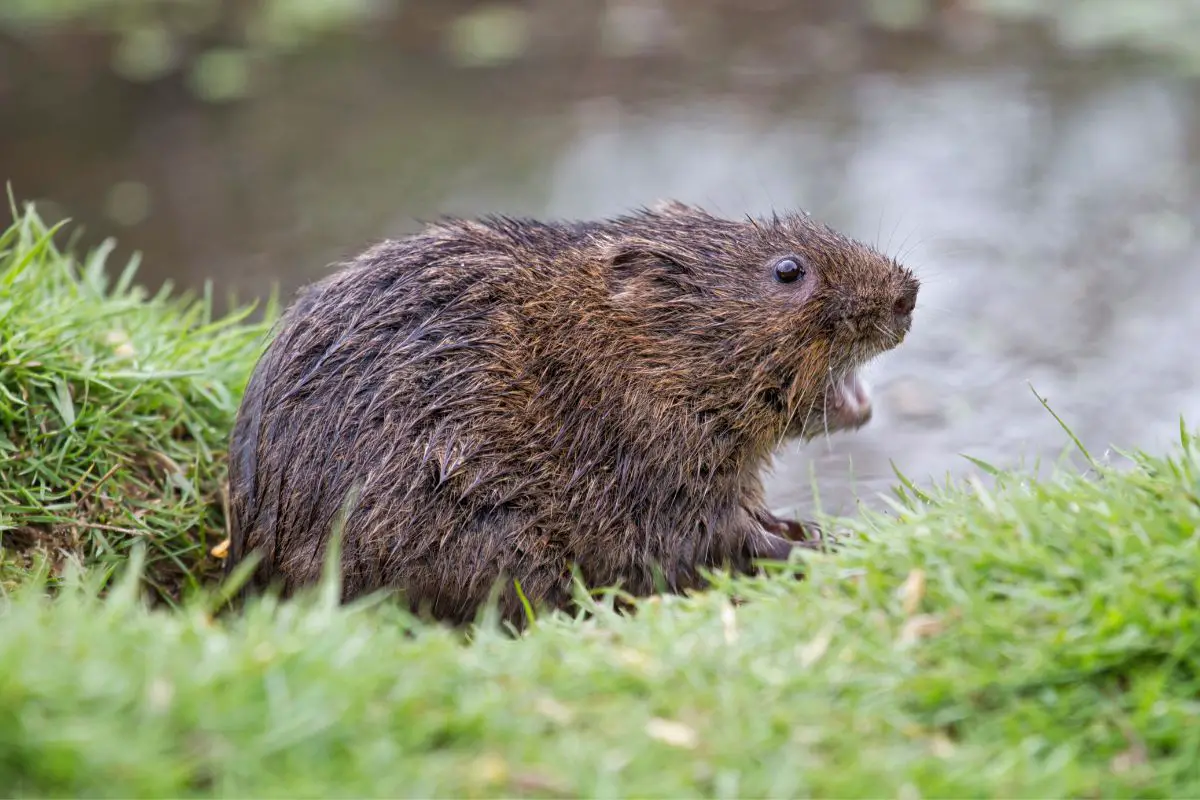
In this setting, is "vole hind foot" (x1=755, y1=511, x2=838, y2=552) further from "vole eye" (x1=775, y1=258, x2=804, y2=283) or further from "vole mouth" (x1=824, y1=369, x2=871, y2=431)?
"vole eye" (x1=775, y1=258, x2=804, y2=283)

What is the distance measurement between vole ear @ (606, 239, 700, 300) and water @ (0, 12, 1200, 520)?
1.72 meters

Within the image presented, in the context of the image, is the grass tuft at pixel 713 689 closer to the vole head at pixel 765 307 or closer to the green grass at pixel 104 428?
the vole head at pixel 765 307

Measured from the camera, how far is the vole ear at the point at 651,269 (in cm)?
539

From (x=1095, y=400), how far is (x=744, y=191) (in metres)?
3.27

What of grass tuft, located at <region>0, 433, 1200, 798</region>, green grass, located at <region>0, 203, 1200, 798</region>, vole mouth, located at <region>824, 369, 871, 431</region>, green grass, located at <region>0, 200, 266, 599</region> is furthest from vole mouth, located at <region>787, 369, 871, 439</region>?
green grass, located at <region>0, 200, 266, 599</region>

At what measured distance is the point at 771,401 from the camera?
5379mm

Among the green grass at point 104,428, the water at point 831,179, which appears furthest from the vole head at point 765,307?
the green grass at point 104,428

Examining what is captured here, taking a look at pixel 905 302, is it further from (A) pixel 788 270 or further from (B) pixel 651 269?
(B) pixel 651 269

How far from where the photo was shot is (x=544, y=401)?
16.8 feet

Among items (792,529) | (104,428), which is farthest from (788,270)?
(104,428)

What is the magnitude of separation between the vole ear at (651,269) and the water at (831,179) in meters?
1.72

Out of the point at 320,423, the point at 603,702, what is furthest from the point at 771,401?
the point at 603,702

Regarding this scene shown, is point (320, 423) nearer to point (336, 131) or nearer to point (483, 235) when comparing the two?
point (483, 235)

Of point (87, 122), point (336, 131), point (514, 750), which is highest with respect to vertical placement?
point (336, 131)
